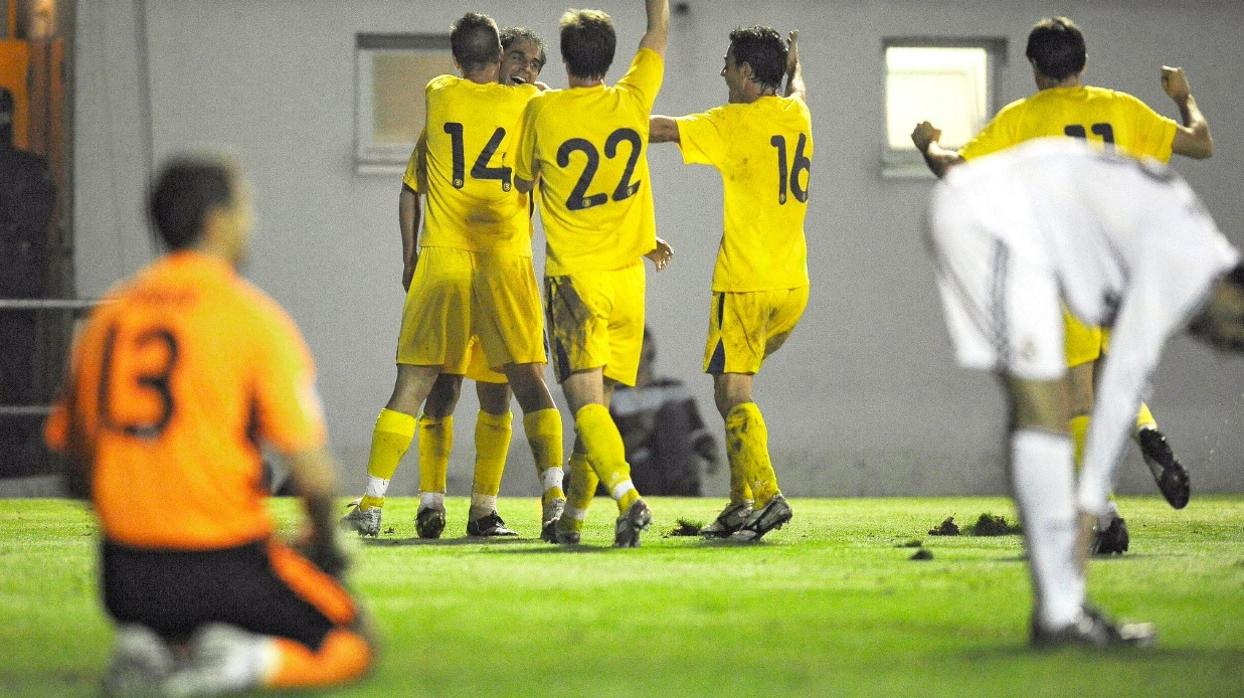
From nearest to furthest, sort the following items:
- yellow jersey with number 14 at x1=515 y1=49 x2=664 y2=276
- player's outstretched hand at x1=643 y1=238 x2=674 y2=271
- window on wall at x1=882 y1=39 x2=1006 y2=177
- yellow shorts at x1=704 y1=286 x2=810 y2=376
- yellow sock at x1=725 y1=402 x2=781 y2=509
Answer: yellow jersey with number 14 at x1=515 y1=49 x2=664 y2=276 < yellow sock at x1=725 y1=402 x2=781 y2=509 < yellow shorts at x1=704 y1=286 x2=810 y2=376 < player's outstretched hand at x1=643 y1=238 x2=674 y2=271 < window on wall at x1=882 y1=39 x2=1006 y2=177

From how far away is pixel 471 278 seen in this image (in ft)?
27.7

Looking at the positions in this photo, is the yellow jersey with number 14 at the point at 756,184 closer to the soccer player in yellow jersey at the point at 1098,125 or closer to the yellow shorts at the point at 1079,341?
the soccer player in yellow jersey at the point at 1098,125

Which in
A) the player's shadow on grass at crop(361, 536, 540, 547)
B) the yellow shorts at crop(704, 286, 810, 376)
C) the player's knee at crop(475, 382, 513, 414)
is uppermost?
the yellow shorts at crop(704, 286, 810, 376)

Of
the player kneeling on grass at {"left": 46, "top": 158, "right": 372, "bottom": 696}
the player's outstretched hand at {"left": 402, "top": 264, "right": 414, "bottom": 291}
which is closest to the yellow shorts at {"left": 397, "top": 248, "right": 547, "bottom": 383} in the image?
the player's outstretched hand at {"left": 402, "top": 264, "right": 414, "bottom": 291}

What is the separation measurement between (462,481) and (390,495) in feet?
1.98

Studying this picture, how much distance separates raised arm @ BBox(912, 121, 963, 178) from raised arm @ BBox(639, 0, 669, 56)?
1.28m

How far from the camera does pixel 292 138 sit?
571 inches

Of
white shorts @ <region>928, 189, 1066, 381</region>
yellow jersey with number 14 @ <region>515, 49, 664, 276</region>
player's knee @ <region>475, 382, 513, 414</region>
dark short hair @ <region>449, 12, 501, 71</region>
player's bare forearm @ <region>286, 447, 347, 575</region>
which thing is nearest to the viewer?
→ player's bare forearm @ <region>286, 447, 347, 575</region>

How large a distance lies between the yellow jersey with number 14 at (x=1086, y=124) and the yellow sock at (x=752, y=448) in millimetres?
1525

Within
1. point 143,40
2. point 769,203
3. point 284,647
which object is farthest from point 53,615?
point 143,40

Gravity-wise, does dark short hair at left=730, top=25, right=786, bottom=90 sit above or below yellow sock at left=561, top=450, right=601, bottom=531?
above

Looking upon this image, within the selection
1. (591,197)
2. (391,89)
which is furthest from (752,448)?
(391,89)

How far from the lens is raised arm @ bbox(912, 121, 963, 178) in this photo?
6.70 metres

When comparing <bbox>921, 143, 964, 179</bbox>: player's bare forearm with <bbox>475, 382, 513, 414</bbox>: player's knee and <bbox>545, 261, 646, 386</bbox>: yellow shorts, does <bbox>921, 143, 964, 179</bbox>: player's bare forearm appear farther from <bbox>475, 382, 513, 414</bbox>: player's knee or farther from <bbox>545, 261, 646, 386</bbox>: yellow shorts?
<bbox>475, 382, 513, 414</bbox>: player's knee
